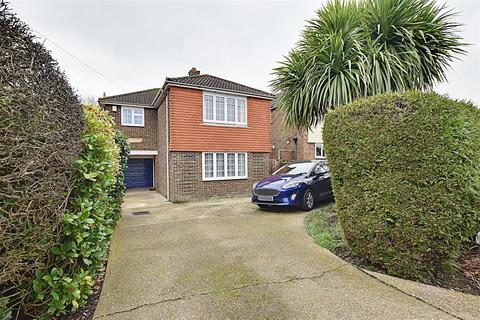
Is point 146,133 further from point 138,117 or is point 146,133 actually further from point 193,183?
point 193,183

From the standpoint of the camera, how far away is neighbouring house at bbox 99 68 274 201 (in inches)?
406

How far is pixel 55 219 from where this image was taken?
2041mm

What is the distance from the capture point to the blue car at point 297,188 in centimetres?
702

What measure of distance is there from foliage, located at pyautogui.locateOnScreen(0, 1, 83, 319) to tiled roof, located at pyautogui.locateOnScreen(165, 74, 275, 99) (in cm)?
862

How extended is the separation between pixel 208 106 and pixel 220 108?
606 mm

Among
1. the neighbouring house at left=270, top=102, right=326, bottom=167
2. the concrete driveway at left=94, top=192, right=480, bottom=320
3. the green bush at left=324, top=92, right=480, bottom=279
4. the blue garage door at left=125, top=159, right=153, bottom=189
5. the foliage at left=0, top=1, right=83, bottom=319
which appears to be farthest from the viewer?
the neighbouring house at left=270, top=102, right=326, bottom=167

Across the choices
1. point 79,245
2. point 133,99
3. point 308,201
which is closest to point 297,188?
point 308,201

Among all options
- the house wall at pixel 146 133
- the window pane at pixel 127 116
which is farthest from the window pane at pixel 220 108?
the window pane at pixel 127 116

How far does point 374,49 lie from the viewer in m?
5.34

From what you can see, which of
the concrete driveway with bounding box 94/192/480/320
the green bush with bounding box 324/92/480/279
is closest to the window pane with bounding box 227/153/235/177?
the concrete driveway with bounding box 94/192/480/320

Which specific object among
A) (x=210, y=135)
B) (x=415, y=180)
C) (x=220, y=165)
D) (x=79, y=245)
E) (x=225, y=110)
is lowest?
(x=79, y=245)

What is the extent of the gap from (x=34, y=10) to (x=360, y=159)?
7236 mm

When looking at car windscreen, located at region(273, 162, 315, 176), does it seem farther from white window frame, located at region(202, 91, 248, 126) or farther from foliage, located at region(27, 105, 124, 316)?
foliage, located at region(27, 105, 124, 316)

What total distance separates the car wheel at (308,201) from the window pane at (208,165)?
505 cm
